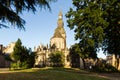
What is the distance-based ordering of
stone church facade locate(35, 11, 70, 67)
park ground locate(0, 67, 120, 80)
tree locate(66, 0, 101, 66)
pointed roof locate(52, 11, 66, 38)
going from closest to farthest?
park ground locate(0, 67, 120, 80) < tree locate(66, 0, 101, 66) < stone church facade locate(35, 11, 70, 67) < pointed roof locate(52, 11, 66, 38)

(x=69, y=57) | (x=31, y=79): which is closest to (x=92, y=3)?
(x=31, y=79)

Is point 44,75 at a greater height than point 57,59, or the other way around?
point 57,59

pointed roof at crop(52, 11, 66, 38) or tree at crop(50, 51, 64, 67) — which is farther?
pointed roof at crop(52, 11, 66, 38)

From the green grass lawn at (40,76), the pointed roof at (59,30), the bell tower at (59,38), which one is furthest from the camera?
the pointed roof at (59,30)

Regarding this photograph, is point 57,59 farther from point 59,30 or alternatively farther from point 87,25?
point 59,30

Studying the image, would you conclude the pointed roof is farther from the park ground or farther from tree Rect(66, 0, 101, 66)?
the park ground

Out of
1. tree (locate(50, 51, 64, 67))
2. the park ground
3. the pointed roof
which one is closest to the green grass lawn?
the park ground

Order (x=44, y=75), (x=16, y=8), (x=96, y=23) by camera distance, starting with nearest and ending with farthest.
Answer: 1. (x=16, y=8)
2. (x=44, y=75)
3. (x=96, y=23)

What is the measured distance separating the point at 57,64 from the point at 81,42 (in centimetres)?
4004

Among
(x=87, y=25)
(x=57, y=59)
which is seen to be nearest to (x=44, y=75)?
(x=87, y=25)

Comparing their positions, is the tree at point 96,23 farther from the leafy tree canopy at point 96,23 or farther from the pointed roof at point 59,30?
the pointed roof at point 59,30

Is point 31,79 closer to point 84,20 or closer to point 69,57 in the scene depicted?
point 84,20

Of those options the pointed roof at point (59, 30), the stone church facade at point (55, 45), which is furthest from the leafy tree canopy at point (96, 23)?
the pointed roof at point (59, 30)

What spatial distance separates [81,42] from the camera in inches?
2196
